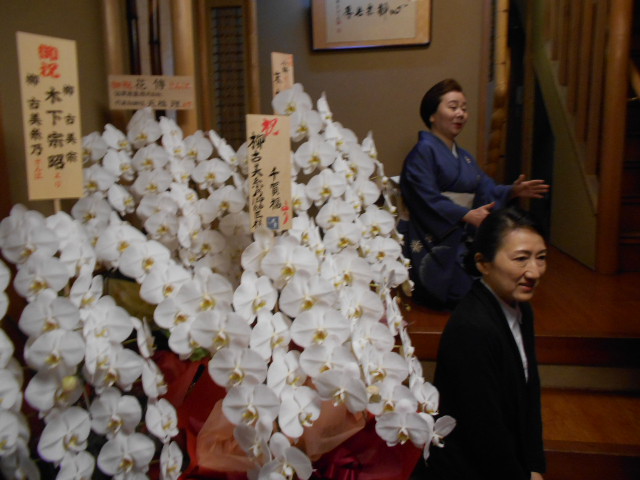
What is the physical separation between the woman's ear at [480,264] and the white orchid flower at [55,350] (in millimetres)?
1261

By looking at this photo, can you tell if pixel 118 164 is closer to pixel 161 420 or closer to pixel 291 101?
pixel 291 101

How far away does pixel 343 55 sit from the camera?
10.9 ft

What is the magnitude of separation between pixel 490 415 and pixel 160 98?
4.03 feet

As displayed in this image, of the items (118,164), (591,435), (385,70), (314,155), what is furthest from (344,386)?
(385,70)

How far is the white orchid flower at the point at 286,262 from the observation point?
0.80 m

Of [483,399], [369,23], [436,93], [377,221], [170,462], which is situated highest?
[369,23]

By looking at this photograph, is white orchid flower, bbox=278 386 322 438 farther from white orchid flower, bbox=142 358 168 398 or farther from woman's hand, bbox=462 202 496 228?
woman's hand, bbox=462 202 496 228

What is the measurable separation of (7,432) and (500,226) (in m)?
1.37

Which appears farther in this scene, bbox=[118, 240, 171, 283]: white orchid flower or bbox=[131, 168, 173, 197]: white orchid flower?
bbox=[131, 168, 173, 197]: white orchid flower

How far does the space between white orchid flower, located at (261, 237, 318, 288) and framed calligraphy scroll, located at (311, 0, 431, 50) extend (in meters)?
2.77

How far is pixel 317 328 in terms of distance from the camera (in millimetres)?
745

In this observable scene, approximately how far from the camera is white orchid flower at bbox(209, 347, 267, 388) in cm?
70

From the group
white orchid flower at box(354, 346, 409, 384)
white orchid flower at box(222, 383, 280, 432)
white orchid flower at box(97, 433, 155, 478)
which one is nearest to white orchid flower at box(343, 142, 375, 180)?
white orchid flower at box(354, 346, 409, 384)

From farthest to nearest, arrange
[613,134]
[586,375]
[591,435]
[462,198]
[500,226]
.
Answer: [613,134] < [462,198] < [586,375] < [591,435] < [500,226]
